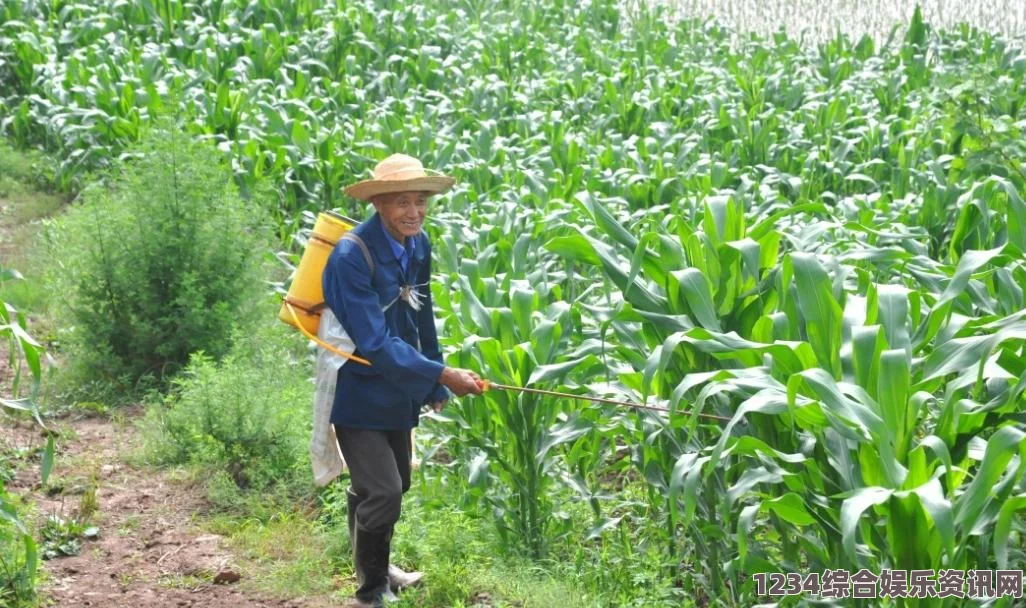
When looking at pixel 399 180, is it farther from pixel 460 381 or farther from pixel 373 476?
pixel 373 476

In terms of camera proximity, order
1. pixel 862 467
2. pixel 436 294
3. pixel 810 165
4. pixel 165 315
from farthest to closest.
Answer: pixel 810 165
pixel 165 315
pixel 436 294
pixel 862 467

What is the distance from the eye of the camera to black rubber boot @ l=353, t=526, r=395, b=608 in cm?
455

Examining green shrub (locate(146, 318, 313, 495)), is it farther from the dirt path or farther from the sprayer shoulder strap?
the sprayer shoulder strap

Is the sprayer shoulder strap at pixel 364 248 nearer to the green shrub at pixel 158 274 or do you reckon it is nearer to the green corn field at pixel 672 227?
the green corn field at pixel 672 227

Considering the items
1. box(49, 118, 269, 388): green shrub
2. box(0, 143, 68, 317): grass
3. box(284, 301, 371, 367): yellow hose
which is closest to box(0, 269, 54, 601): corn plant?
box(284, 301, 371, 367): yellow hose

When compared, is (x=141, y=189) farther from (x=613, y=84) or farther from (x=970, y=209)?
(x=613, y=84)

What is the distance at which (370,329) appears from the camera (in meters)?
4.33

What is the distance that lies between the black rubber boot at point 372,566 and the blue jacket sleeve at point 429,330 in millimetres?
496

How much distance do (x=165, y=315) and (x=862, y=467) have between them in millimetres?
4256

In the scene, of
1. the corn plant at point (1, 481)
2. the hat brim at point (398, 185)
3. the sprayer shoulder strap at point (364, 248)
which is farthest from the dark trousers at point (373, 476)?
the corn plant at point (1, 481)

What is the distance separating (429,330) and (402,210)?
54 cm

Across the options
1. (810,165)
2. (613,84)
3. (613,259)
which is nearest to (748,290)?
(613,259)

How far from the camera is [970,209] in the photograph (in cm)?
508

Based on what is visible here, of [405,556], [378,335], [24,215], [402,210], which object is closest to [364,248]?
[402,210]
